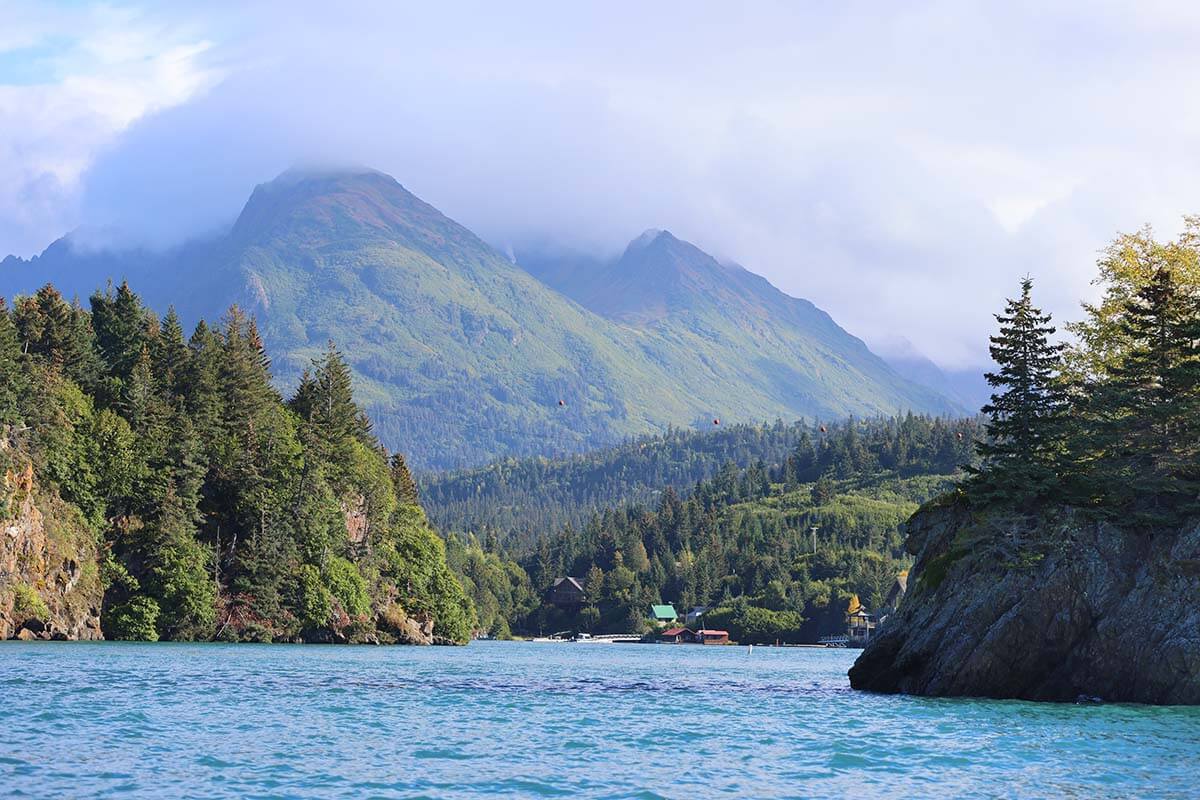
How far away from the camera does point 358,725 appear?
147ft

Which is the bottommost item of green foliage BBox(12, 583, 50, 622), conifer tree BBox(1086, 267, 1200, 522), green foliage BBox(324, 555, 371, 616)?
green foliage BBox(12, 583, 50, 622)

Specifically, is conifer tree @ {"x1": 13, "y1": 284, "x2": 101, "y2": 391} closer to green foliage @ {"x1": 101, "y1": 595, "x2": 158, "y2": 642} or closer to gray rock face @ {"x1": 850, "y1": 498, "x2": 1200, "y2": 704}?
green foliage @ {"x1": 101, "y1": 595, "x2": 158, "y2": 642}

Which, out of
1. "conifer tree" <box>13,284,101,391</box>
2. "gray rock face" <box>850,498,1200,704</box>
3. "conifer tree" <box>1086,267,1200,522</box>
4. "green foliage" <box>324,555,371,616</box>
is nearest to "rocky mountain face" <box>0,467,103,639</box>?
"conifer tree" <box>13,284,101,391</box>

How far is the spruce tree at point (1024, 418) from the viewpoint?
6378 cm

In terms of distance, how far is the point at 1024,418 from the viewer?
6669 centimetres

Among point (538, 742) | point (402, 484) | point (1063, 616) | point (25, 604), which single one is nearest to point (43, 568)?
point (25, 604)

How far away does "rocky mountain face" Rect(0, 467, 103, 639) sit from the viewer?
3944 inches

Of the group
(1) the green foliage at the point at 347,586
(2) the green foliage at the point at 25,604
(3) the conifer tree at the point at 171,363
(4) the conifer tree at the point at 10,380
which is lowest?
(2) the green foliage at the point at 25,604

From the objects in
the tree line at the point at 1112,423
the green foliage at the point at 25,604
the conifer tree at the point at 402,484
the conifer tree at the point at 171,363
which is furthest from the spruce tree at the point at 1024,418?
the conifer tree at the point at 402,484

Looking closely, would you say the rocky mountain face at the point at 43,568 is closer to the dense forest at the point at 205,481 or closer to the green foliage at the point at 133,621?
the dense forest at the point at 205,481

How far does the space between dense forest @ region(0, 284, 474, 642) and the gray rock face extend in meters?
74.1

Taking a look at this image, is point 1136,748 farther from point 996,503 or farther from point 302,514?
point 302,514

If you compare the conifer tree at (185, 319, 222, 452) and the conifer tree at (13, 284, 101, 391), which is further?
the conifer tree at (185, 319, 222, 452)

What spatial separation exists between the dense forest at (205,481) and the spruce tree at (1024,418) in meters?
75.4
